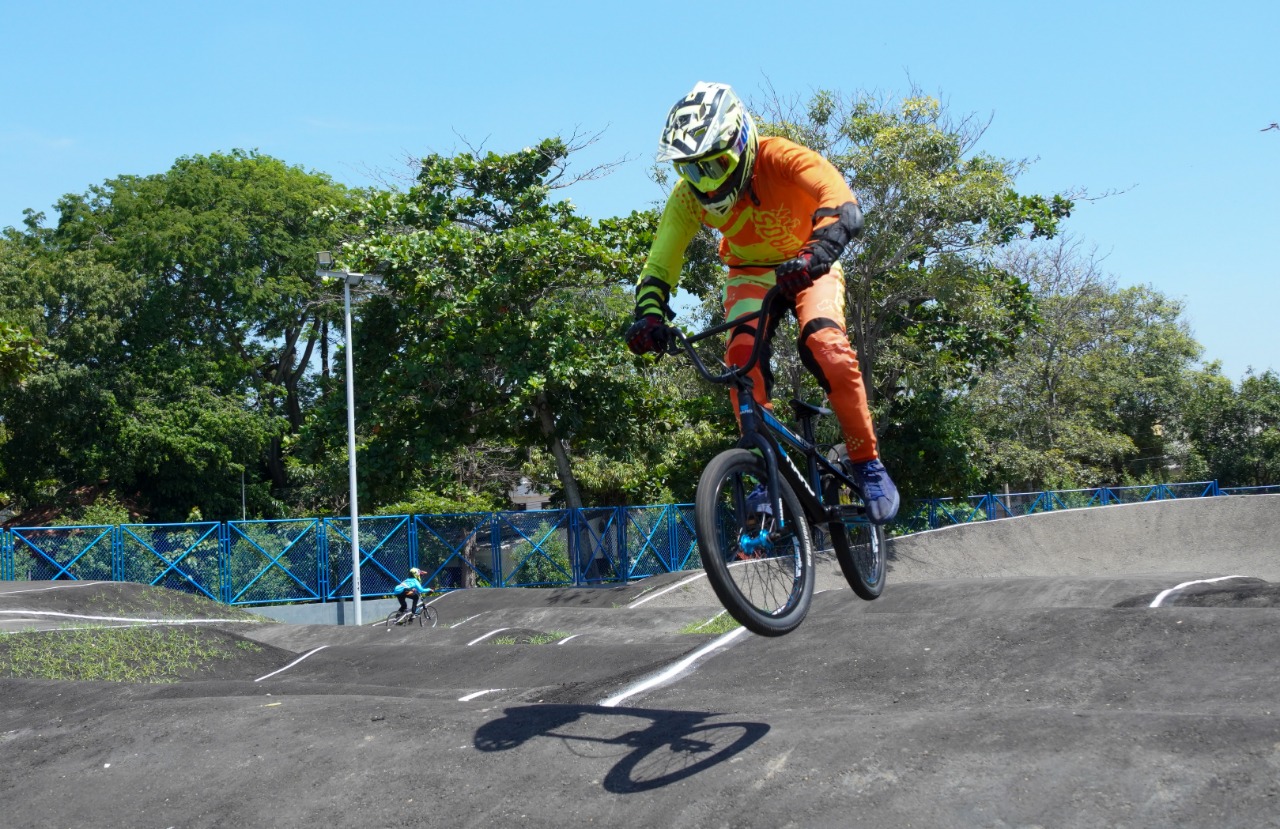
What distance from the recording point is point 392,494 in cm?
2342

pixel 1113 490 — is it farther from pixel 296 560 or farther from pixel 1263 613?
pixel 1263 613

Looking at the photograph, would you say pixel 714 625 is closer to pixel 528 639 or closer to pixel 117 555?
pixel 528 639

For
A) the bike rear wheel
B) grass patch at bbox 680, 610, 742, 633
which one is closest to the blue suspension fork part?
the bike rear wheel

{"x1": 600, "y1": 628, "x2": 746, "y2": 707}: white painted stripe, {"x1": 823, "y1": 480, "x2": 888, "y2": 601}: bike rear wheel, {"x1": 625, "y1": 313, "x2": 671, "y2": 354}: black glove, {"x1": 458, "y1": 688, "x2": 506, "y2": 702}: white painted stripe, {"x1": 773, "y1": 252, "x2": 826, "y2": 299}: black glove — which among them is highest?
{"x1": 773, "y1": 252, "x2": 826, "y2": 299}: black glove

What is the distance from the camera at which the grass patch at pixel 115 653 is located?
458 inches

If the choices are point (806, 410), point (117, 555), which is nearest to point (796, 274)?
point (806, 410)

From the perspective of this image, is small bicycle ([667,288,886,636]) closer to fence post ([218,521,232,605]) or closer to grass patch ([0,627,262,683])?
grass patch ([0,627,262,683])

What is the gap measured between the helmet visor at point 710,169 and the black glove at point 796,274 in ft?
2.19

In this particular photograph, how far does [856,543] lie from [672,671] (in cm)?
280

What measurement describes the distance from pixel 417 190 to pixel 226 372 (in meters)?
14.0

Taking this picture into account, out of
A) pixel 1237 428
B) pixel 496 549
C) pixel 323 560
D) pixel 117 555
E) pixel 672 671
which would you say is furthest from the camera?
pixel 1237 428

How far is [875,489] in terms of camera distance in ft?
17.9

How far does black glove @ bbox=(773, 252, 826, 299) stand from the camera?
473 cm

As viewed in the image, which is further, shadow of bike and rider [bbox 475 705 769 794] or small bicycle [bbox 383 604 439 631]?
small bicycle [bbox 383 604 439 631]
